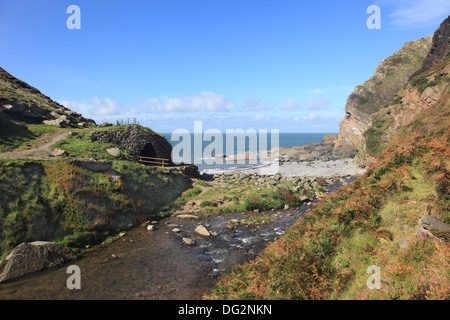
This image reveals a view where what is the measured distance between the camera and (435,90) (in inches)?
1444

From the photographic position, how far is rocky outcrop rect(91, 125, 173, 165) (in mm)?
37906

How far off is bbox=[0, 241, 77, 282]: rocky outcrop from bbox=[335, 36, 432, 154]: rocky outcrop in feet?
277

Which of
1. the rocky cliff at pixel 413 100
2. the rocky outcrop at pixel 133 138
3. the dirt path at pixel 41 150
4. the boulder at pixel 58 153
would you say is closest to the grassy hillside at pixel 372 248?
the rocky cliff at pixel 413 100

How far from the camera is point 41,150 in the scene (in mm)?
27969

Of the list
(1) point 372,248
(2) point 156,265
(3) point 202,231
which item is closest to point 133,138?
(3) point 202,231

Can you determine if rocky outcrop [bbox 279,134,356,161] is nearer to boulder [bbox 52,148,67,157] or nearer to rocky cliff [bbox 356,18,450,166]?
rocky cliff [bbox 356,18,450,166]

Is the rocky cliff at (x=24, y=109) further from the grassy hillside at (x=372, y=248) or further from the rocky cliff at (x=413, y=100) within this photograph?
the rocky cliff at (x=413, y=100)

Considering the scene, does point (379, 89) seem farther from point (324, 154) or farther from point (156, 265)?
point (156, 265)

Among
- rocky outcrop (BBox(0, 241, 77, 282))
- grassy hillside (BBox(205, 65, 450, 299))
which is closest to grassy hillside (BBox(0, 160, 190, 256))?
rocky outcrop (BBox(0, 241, 77, 282))

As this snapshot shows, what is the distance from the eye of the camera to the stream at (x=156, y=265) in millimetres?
12977

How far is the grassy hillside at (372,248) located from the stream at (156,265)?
3.47 metres

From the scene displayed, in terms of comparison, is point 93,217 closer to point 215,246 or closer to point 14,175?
point 14,175
